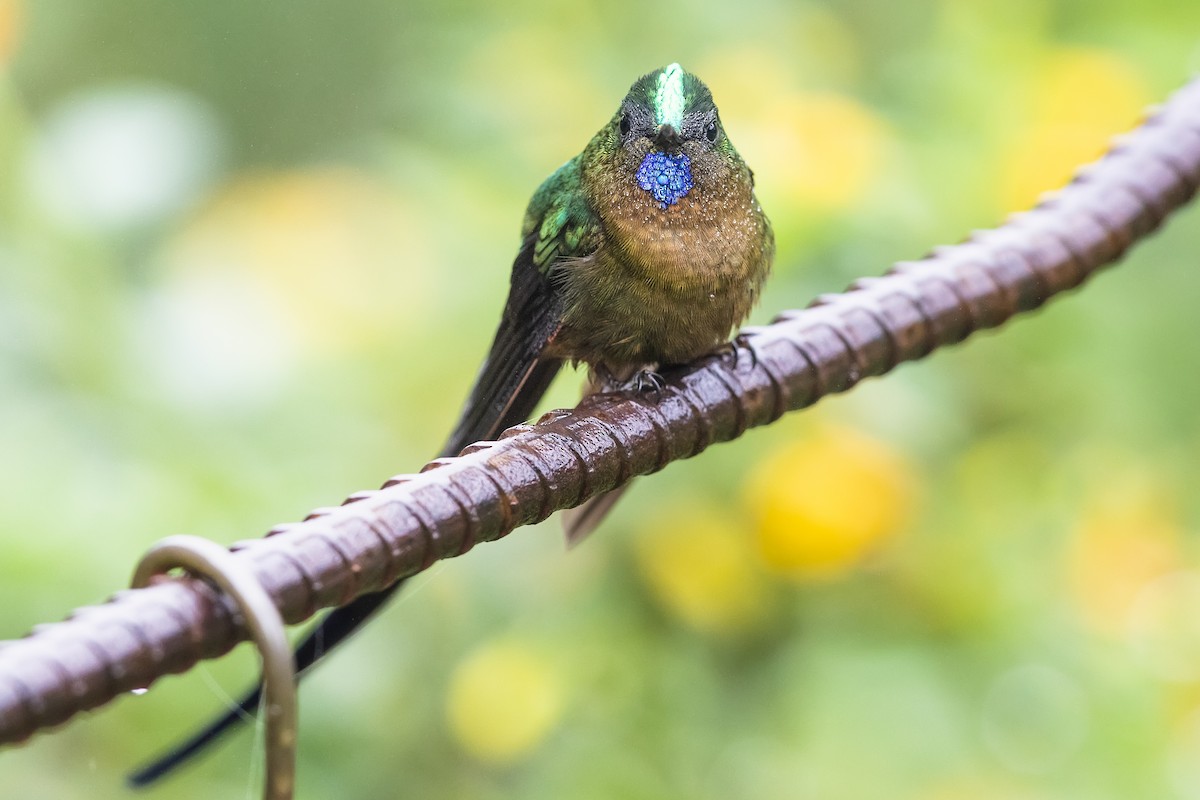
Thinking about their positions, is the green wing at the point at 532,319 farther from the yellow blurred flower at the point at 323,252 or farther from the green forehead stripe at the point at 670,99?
the yellow blurred flower at the point at 323,252

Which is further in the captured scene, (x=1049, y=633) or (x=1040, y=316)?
(x=1040, y=316)

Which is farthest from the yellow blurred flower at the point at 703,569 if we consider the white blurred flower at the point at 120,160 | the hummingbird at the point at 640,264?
the white blurred flower at the point at 120,160

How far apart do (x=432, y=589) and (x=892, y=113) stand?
4.22 feet

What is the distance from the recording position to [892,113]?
2.81 meters

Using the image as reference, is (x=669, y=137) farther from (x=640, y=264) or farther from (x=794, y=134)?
(x=794, y=134)

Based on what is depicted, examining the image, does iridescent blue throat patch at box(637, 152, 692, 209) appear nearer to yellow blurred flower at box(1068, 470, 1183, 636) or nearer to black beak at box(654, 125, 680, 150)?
black beak at box(654, 125, 680, 150)

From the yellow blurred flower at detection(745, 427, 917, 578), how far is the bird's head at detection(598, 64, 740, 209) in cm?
55

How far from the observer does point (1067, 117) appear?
2680 mm

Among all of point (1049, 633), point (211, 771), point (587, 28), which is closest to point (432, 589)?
Answer: point (211, 771)

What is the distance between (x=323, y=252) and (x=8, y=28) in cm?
68

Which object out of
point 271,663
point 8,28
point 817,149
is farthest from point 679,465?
point 271,663

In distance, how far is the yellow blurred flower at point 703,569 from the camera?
2268 mm

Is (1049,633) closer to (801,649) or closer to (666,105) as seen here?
(801,649)

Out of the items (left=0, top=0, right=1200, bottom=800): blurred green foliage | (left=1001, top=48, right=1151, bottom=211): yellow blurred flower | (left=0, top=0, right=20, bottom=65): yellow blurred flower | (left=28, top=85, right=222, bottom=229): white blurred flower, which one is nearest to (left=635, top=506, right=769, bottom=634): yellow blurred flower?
(left=0, top=0, right=1200, bottom=800): blurred green foliage
